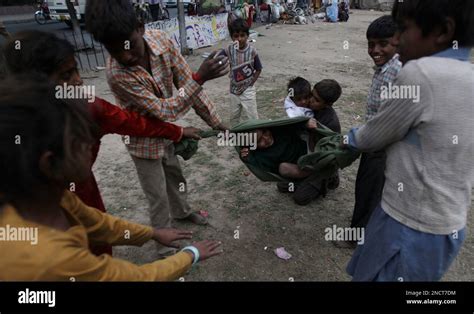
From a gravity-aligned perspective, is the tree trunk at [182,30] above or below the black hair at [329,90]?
above

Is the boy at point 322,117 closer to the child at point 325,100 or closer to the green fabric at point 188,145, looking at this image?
the child at point 325,100

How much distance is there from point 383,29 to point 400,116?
47.1 inches

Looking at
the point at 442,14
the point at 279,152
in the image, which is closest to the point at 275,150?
the point at 279,152

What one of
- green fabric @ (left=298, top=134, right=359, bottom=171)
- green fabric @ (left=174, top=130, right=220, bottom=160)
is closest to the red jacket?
green fabric @ (left=174, top=130, right=220, bottom=160)

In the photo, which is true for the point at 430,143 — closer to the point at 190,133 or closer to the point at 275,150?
the point at 275,150

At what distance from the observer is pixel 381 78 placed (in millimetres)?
2160

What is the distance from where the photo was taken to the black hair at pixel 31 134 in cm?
95

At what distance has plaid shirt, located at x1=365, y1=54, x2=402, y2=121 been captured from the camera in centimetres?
211

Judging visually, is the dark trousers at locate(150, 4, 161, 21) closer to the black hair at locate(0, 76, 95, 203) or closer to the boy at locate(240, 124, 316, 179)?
the boy at locate(240, 124, 316, 179)

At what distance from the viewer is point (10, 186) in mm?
1013

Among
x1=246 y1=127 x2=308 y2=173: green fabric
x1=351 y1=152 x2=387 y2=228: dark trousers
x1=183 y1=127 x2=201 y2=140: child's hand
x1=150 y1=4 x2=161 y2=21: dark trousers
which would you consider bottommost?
x1=351 y1=152 x2=387 y2=228: dark trousers

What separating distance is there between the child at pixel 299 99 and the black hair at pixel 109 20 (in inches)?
62.5

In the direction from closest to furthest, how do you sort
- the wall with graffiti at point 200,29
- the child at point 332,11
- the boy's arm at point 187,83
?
1. the boy's arm at point 187,83
2. the wall with graffiti at point 200,29
3. the child at point 332,11

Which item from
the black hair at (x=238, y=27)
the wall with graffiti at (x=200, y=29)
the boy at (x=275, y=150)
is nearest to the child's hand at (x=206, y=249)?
the boy at (x=275, y=150)
